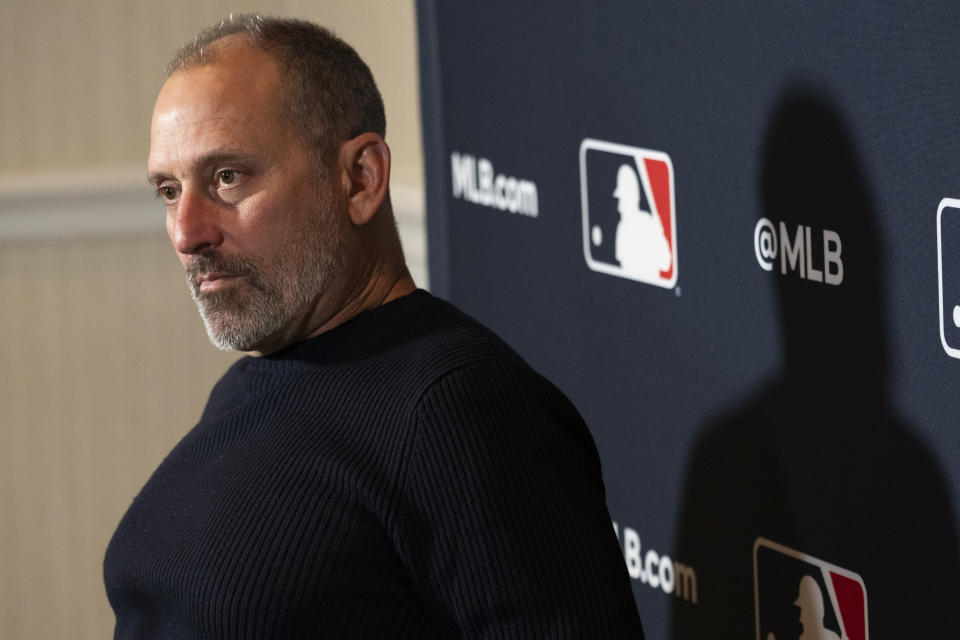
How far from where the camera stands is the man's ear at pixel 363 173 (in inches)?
51.3

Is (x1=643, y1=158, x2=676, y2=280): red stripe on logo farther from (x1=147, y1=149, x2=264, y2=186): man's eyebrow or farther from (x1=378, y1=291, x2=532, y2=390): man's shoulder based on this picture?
(x1=147, y1=149, x2=264, y2=186): man's eyebrow

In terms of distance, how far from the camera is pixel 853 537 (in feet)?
4.05

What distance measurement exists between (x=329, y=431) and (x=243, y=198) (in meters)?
0.22

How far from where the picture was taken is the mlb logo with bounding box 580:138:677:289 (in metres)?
1.46

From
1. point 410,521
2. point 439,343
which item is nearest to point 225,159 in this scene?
point 439,343

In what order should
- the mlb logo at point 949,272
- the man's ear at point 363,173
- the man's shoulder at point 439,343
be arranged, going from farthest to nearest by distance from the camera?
the man's ear at point 363,173 → the man's shoulder at point 439,343 → the mlb logo at point 949,272

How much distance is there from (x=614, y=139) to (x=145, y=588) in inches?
27.1

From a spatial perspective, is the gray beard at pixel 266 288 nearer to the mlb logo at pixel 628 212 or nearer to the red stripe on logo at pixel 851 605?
the mlb logo at pixel 628 212

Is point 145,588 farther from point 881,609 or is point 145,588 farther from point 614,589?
point 881,609

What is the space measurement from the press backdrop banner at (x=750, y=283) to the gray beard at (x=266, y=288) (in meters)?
0.38

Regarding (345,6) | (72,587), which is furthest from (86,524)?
(345,6)

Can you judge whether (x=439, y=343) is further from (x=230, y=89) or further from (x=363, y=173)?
(x=230, y=89)

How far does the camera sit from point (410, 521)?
1.15 meters

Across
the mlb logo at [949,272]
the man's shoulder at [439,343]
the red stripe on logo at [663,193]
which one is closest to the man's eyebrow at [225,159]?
the man's shoulder at [439,343]
